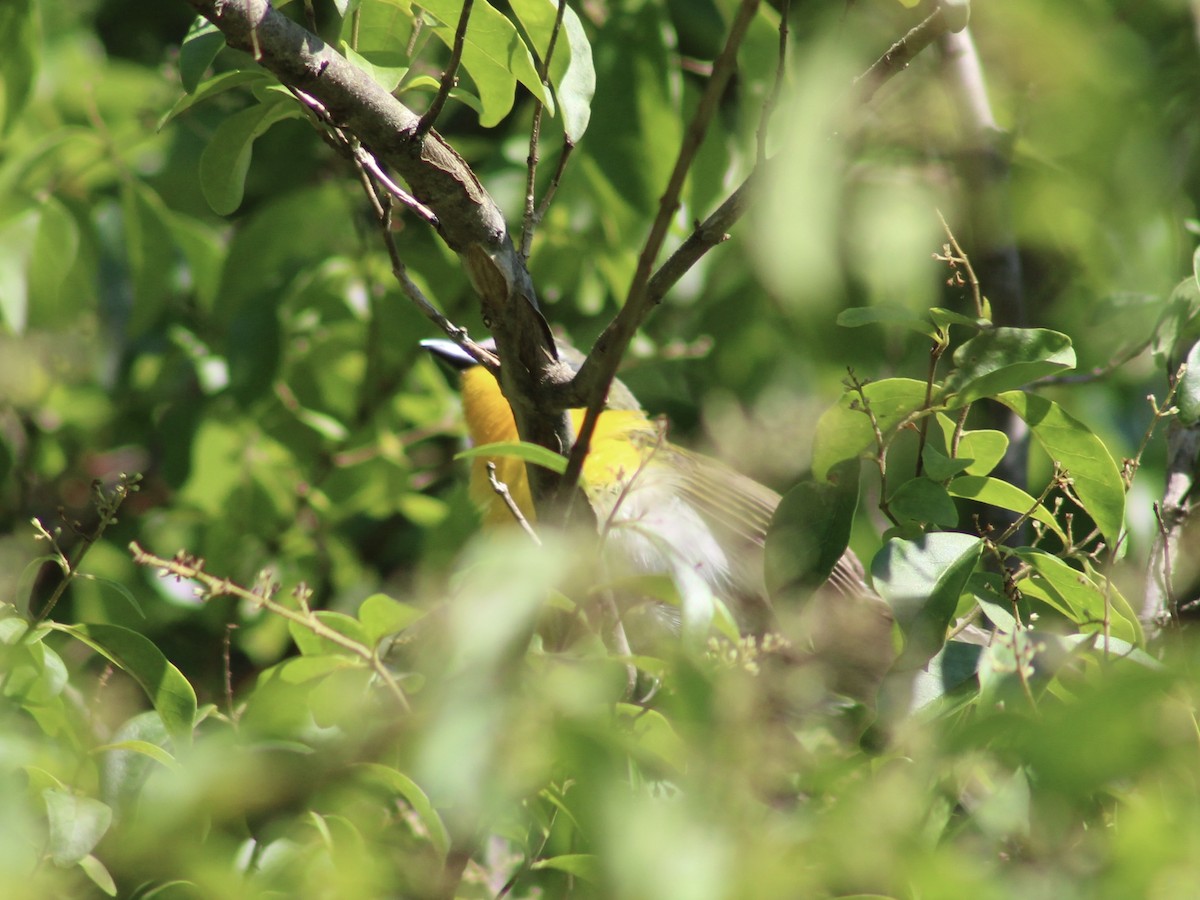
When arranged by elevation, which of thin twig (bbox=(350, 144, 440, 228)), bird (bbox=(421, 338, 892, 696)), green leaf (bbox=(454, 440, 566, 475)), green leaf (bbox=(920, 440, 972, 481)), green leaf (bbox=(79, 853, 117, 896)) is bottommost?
bird (bbox=(421, 338, 892, 696))

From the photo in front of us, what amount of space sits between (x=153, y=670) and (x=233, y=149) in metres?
0.74

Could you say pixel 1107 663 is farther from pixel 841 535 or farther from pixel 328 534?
pixel 328 534

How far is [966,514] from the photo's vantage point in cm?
329

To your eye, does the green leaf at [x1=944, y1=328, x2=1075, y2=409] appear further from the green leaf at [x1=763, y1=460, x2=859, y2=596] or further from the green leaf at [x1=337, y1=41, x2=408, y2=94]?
the green leaf at [x1=337, y1=41, x2=408, y2=94]

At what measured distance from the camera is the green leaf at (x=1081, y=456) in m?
1.62

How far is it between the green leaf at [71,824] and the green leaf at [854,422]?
1.08 metres

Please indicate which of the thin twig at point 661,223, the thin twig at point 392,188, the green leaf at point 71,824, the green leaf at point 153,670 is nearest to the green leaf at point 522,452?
the thin twig at point 661,223

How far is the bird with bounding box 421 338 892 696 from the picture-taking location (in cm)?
301

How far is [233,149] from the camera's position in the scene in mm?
1725

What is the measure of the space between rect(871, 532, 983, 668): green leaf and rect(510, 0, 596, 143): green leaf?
702mm

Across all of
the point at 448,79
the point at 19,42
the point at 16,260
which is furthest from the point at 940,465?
the point at 16,260

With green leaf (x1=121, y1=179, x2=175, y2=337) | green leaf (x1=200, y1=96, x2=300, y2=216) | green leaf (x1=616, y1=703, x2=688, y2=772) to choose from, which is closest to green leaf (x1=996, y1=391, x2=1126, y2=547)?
green leaf (x1=616, y1=703, x2=688, y2=772)

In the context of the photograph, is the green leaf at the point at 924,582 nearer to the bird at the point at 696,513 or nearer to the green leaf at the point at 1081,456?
the green leaf at the point at 1081,456

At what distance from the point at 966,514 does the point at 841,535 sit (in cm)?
179
